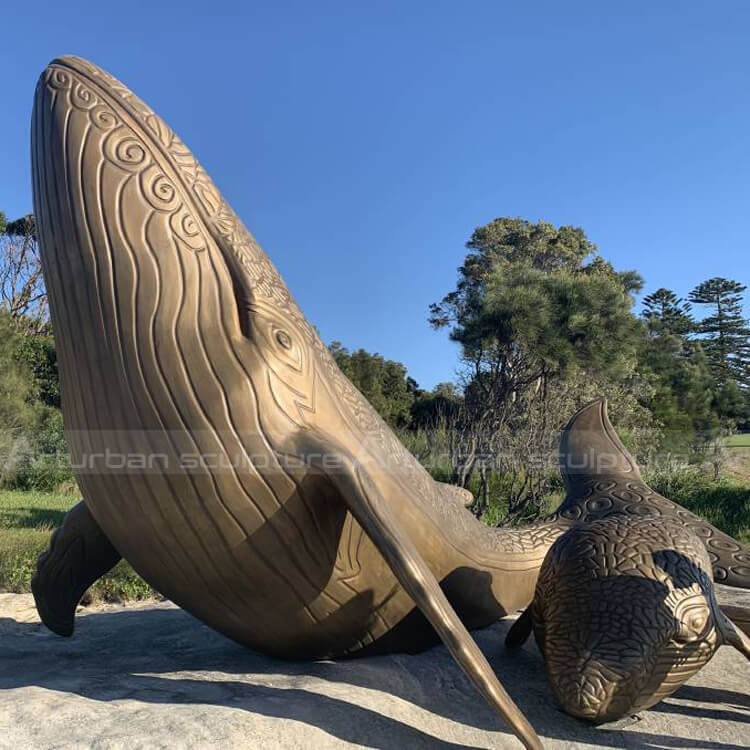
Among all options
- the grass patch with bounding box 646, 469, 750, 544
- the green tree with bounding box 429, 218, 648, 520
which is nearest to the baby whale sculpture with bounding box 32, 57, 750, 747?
the green tree with bounding box 429, 218, 648, 520

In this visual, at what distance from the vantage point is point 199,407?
9.05ft

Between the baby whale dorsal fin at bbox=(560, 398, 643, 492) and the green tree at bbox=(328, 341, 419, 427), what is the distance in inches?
688

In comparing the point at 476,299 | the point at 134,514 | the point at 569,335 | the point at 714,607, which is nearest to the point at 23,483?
the point at 476,299

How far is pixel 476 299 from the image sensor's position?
14.0 m

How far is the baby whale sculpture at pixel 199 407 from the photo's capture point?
274cm

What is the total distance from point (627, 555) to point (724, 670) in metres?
1.75

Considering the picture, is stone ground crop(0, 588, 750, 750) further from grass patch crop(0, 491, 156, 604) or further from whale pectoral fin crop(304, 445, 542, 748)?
grass patch crop(0, 491, 156, 604)

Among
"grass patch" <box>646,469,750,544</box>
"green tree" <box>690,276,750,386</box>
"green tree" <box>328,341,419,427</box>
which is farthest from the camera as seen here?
"green tree" <box>690,276,750,386</box>

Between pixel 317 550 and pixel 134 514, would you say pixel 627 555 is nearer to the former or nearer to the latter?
pixel 317 550

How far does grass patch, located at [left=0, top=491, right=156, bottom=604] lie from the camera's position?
7.16 m

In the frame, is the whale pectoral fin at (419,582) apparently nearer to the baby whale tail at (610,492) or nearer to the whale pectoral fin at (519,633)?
the whale pectoral fin at (519,633)

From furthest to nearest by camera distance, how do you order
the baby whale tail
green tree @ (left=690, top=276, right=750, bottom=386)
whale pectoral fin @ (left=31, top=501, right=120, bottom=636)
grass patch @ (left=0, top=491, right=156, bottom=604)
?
green tree @ (left=690, top=276, right=750, bottom=386) → grass patch @ (left=0, top=491, right=156, bottom=604) → the baby whale tail → whale pectoral fin @ (left=31, top=501, right=120, bottom=636)

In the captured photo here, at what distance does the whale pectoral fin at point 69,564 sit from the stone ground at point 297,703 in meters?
0.30

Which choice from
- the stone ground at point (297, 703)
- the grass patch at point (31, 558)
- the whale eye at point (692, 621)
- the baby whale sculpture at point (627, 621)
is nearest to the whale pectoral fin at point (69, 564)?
the stone ground at point (297, 703)
